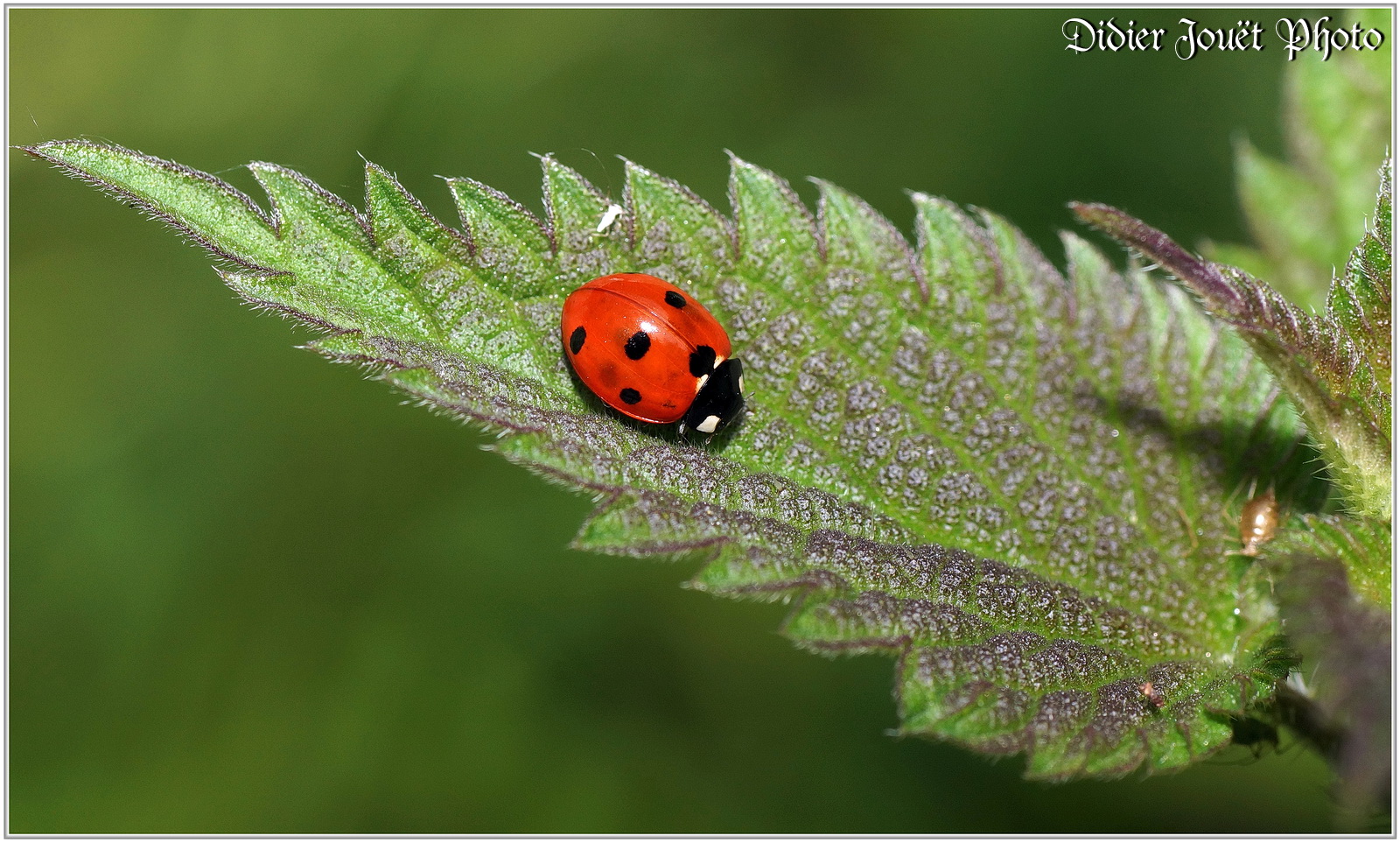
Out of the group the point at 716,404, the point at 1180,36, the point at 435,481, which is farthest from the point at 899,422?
the point at 1180,36

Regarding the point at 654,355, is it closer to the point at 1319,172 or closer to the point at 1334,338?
the point at 1334,338

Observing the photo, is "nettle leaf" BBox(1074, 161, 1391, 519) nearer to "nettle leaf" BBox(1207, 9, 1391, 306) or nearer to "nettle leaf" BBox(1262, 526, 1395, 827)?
"nettle leaf" BBox(1262, 526, 1395, 827)

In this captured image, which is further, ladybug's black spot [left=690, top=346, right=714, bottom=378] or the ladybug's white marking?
the ladybug's white marking

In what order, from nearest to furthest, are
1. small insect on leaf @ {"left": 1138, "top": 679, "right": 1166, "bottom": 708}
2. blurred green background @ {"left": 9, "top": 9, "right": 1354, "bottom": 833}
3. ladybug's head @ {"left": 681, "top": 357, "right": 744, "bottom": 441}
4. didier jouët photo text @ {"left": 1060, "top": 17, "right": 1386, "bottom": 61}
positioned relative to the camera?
1. small insect on leaf @ {"left": 1138, "top": 679, "right": 1166, "bottom": 708}
2. ladybug's head @ {"left": 681, "top": 357, "right": 744, "bottom": 441}
3. blurred green background @ {"left": 9, "top": 9, "right": 1354, "bottom": 833}
4. didier jouët photo text @ {"left": 1060, "top": 17, "right": 1386, "bottom": 61}

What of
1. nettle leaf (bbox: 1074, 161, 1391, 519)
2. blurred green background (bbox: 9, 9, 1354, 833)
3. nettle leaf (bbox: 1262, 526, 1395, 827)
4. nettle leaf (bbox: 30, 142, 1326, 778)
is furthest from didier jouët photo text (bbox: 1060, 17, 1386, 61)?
nettle leaf (bbox: 1262, 526, 1395, 827)

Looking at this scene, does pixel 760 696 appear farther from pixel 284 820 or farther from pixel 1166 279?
pixel 1166 279

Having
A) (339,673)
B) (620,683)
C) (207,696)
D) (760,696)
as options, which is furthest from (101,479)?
(760,696)
